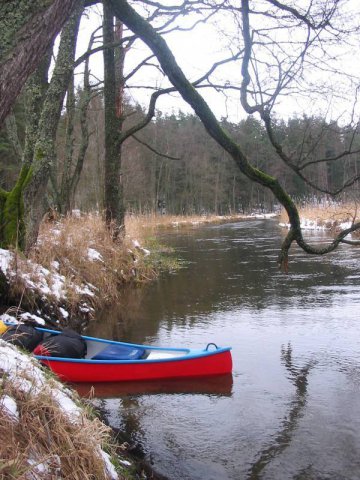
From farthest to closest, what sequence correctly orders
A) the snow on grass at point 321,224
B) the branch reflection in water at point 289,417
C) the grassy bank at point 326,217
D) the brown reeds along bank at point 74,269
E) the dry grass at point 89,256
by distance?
the snow on grass at point 321,224, the grassy bank at point 326,217, the dry grass at point 89,256, the brown reeds along bank at point 74,269, the branch reflection in water at point 289,417

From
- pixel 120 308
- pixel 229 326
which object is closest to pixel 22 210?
pixel 120 308

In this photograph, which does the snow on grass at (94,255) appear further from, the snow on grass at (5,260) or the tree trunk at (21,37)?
the tree trunk at (21,37)

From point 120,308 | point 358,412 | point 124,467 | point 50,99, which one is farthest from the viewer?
point 120,308

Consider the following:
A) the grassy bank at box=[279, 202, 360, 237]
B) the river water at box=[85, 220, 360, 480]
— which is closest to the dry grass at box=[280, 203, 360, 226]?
the grassy bank at box=[279, 202, 360, 237]

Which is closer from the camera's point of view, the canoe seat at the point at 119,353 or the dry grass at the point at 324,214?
the canoe seat at the point at 119,353

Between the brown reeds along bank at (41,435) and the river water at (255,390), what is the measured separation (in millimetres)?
1304

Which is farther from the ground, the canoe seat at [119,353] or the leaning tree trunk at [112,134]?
the leaning tree trunk at [112,134]

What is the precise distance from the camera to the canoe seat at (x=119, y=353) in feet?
20.9

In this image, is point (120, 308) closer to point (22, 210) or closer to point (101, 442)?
point (22, 210)

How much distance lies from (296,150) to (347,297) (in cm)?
654

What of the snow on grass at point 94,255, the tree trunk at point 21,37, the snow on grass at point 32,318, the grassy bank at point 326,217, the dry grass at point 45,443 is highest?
the tree trunk at point 21,37

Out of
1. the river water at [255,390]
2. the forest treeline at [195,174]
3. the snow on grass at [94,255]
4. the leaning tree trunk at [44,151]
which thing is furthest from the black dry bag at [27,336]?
the forest treeline at [195,174]

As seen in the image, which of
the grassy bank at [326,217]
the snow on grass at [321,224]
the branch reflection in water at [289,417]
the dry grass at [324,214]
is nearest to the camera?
the branch reflection in water at [289,417]

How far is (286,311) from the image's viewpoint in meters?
9.12
